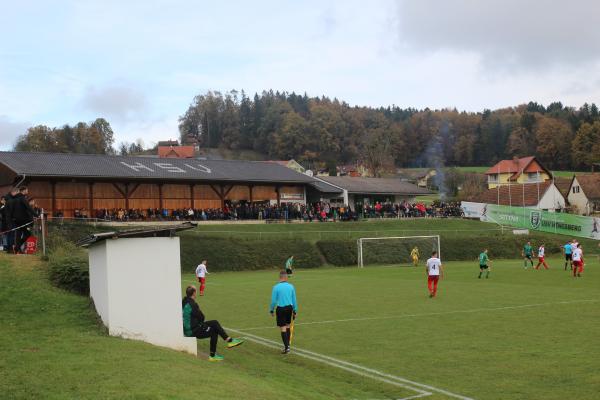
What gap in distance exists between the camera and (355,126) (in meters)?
144

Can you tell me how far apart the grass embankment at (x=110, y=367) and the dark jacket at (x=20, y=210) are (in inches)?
129

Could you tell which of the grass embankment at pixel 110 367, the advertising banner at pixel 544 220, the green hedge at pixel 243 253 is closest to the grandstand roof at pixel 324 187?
the advertising banner at pixel 544 220

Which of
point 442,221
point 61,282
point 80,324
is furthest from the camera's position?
point 442,221

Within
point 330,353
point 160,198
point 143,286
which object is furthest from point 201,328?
point 160,198

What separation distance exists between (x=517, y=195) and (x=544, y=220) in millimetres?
20476

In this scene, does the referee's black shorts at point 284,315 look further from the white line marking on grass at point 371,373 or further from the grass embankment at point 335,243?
the grass embankment at point 335,243

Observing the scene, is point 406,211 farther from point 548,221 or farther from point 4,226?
point 4,226

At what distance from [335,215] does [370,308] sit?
130 feet

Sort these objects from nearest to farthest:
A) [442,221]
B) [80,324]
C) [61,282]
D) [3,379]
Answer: [3,379] < [80,324] < [61,282] < [442,221]

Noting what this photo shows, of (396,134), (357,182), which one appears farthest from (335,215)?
(396,134)

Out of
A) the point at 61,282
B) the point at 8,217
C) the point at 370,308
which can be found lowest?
the point at 370,308

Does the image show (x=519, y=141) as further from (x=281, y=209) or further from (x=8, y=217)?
(x=8, y=217)

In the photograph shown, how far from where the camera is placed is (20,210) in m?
19.1

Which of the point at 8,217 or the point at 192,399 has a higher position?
the point at 8,217
